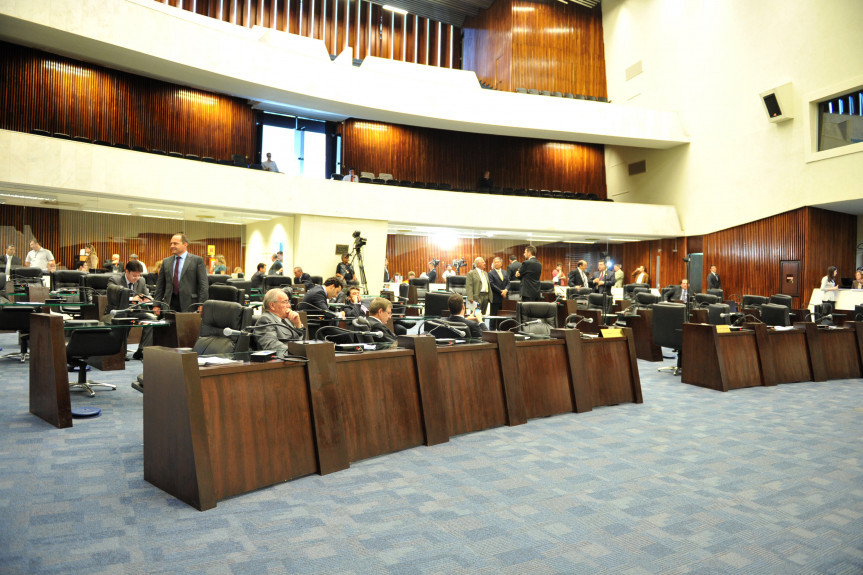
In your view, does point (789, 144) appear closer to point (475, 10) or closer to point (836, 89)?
point (836, 89)

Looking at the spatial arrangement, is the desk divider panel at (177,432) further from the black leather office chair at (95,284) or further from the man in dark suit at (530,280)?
the man in dark suit at (530,280)

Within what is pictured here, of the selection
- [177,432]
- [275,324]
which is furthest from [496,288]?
[177,432]

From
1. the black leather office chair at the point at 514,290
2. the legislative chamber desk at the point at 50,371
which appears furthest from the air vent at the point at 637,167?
the legislative chamber desk at the point at 50,371

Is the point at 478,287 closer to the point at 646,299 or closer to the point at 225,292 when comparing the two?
the point at 646,299

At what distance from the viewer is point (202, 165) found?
1209 cm

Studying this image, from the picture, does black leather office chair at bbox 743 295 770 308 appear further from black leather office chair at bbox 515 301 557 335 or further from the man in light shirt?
the man in light shirt

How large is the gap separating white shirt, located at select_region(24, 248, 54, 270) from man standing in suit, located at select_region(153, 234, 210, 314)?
5691mm

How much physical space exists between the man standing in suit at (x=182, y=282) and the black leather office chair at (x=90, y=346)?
694 millimetres

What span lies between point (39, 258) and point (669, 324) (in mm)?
10145

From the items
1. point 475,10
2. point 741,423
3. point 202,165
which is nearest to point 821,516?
point 741,423

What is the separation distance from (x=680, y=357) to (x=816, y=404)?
1.70 m

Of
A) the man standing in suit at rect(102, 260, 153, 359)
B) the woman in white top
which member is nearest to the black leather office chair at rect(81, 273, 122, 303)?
the man standing in suit at rect(102, 260, 153, 359)

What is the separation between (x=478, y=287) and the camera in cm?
834

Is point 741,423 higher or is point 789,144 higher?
point 789,144
